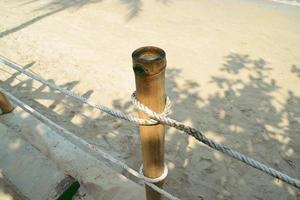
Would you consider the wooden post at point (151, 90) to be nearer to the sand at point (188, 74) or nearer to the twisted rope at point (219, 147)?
the twisted rope at point (219, 147)

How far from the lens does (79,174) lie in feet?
8.52

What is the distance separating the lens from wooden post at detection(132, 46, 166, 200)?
4.07 feet

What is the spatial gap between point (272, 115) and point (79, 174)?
335 centimetres

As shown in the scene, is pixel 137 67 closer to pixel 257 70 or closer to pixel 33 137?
pixel 33 137

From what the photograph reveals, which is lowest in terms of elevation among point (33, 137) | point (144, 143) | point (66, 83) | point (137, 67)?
point (66, 83)

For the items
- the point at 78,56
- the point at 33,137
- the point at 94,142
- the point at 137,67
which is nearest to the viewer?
the point at 137,67

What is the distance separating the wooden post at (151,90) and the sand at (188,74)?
6.39 feet

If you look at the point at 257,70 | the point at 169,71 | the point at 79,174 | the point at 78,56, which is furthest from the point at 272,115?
the point at 78,56

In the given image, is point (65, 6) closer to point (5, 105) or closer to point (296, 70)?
point (5, 105)

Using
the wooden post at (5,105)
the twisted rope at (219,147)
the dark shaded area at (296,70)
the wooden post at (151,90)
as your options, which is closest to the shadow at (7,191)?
the wooden post at (151,90)

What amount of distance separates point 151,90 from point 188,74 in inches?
167

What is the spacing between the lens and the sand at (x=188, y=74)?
371 cm

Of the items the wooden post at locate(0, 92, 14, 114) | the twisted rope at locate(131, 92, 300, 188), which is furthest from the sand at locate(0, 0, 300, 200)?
the twisted rope at locate(131, 92, 300, 188)

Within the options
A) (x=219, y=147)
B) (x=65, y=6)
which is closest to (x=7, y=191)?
(x=219, y=147)
